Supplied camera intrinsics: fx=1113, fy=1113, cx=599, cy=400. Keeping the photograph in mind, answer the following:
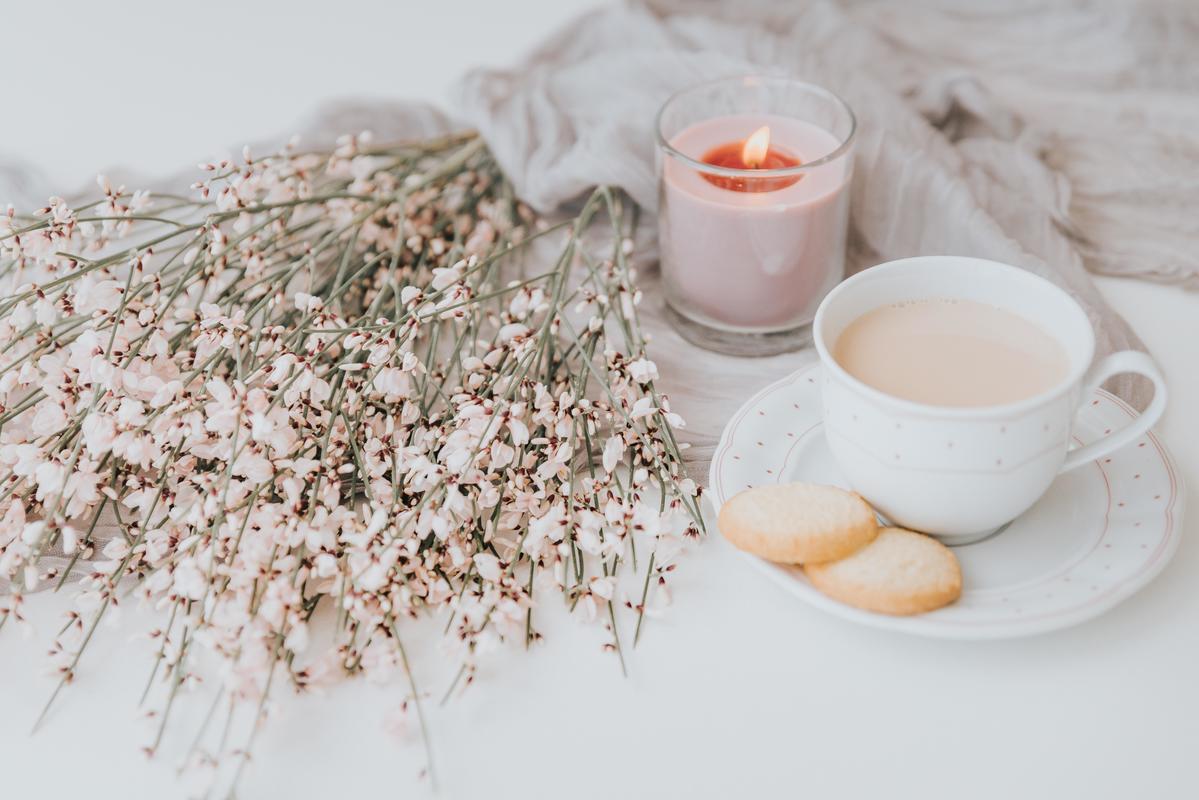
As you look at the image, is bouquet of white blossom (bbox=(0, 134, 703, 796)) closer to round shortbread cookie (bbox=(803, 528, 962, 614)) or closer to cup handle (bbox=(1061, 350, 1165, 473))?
round shortbread cookie (bbox=(803, 528, 962, 614))

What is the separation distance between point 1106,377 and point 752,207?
36 centimetres

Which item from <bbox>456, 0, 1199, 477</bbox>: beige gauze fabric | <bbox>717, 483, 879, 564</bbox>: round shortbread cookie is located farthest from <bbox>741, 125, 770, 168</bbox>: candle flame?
<bbox>717, 483, 879, 564</bbox>: round shortbread cookie

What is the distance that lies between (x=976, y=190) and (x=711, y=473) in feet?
1.77

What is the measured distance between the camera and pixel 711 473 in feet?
2.85

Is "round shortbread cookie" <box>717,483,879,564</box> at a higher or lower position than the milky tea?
lower

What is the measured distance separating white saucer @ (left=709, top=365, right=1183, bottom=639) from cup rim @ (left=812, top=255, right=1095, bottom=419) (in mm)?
109

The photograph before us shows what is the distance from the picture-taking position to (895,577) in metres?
0.75

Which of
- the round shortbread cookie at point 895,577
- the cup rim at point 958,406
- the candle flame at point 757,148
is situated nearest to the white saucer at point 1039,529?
the round shortbread cookie at point 895,577

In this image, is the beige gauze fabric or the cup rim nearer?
the cup rim

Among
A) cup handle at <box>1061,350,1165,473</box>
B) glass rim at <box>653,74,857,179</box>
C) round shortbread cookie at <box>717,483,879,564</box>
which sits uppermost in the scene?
glass rim at <box>653,74,857,179</box>

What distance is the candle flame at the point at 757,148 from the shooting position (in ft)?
3.50

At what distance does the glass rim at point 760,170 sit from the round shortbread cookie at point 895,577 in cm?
38

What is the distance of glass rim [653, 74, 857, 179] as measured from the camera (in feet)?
3.29

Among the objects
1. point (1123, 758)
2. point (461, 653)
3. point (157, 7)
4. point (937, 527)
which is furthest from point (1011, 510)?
point (157, 7)
